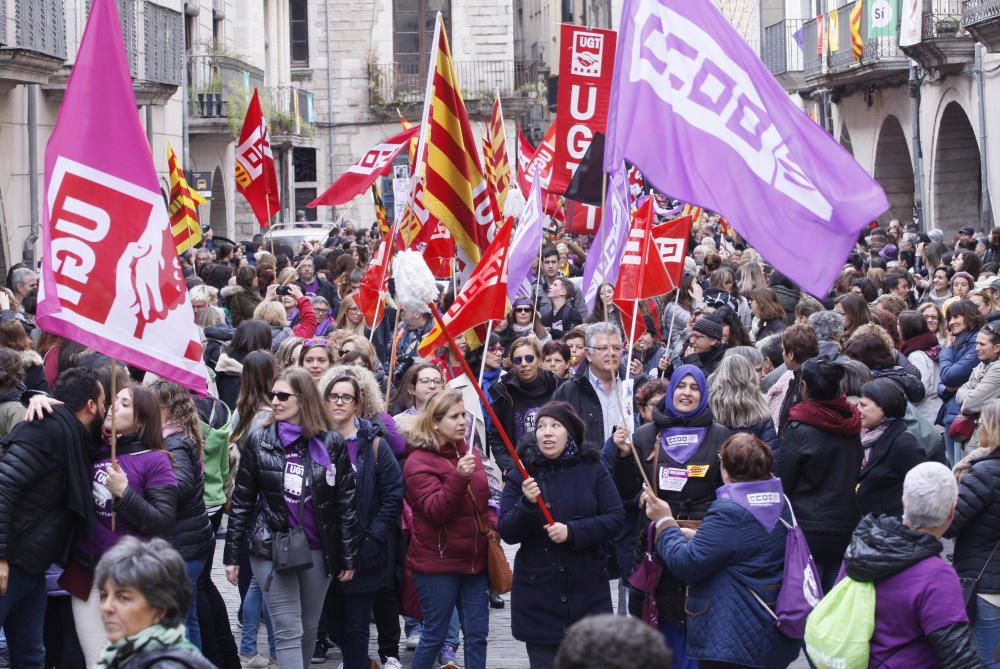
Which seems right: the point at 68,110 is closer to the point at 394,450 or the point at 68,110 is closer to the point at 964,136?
the point at 394,450

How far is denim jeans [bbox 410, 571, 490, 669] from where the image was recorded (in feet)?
23.3

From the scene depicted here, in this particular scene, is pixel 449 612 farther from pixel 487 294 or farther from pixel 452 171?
pixel 452 171

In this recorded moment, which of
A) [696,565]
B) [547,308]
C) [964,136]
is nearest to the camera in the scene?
[696,565]

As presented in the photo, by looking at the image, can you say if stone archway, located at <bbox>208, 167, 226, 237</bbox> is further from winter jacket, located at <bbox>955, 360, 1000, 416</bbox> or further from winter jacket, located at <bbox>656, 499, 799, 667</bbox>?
winter jacket, located at <bbox>656, 499, 799, 667</bbox>

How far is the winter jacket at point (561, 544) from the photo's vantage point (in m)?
6.45

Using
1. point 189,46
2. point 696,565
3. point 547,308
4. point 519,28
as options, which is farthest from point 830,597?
point 519,28

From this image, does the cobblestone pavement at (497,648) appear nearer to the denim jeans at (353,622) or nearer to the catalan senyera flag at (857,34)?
the denim jeans at (353,622)

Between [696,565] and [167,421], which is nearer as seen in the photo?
[696,565]

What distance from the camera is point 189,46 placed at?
30.8 m

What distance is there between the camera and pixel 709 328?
30.9 ft

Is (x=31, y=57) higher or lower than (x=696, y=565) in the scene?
higher

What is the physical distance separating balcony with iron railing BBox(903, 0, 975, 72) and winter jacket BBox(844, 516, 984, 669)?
19881 mm

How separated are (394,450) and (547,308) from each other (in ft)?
20.1

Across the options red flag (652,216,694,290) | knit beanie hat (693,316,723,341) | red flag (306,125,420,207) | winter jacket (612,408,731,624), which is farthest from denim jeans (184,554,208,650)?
red flag (306,125,420,207)
